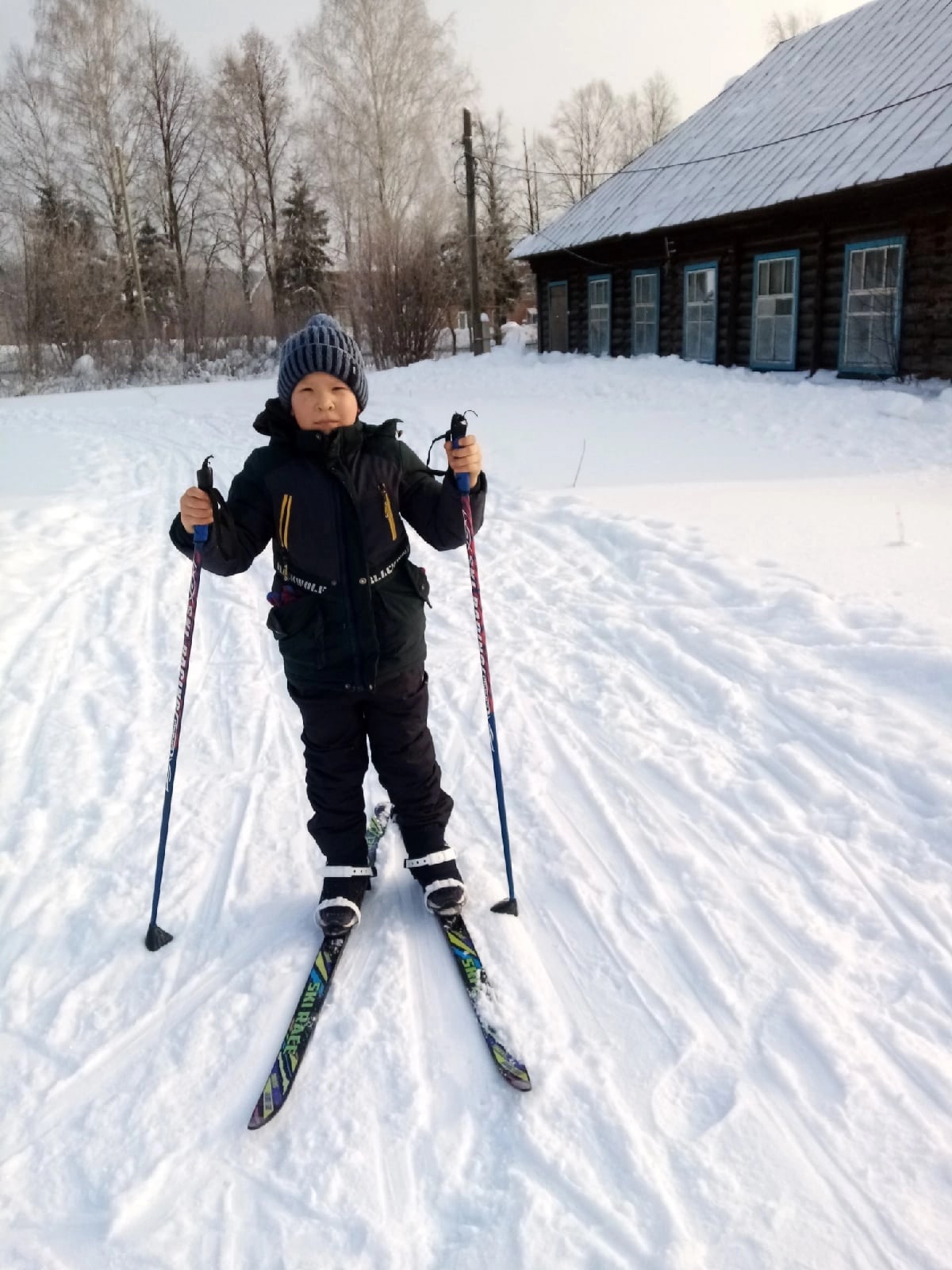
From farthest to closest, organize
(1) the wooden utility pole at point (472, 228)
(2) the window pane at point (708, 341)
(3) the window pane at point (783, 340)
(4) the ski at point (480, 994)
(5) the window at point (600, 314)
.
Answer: (1) the wooden utility pole at point (472, 228)
(5) the window at point (600, 314)
(2) the window pane at point (708, 341)
(3) the window pane at point (783, 340)
(4) the ski at point (480, 994)

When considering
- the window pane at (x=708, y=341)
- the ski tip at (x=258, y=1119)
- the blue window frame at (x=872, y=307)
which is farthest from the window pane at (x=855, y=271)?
the ski tip at (x=258, y=1119)

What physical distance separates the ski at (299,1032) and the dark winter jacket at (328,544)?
2.69 ft

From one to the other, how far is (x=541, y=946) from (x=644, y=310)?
1774 centimetres

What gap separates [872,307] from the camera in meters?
13.2

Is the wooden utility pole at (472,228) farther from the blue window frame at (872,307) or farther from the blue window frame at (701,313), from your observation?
the blue window frame at (872,307)

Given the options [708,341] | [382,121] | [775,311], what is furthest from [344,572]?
[382,121]

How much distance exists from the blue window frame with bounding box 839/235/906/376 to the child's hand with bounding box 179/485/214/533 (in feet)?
41.5

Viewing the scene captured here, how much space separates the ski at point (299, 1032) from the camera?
87.9 inches

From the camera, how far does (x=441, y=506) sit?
9.55ft

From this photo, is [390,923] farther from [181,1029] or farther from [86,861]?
[86,861]

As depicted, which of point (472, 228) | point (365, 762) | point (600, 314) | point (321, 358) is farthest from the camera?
point (472, 228)

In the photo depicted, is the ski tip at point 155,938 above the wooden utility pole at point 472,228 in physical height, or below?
below

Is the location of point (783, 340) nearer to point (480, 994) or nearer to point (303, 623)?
point (303, 623)

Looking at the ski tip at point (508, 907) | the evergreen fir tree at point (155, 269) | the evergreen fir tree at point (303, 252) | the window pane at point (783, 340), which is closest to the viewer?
the ski tip at point (508, 907)
